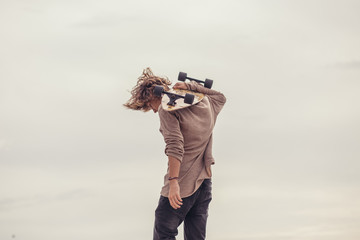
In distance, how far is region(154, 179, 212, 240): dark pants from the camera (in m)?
7.50

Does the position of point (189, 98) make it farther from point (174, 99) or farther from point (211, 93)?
point (211, 93)

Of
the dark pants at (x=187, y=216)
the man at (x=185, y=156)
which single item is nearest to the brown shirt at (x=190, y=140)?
the man at (x=185, y=156)

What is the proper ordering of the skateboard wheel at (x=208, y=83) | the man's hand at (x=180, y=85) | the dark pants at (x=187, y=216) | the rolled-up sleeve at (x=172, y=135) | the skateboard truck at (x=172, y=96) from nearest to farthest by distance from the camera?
the rolled-up sleeve at (x=172, y=135) → the skateboard truck at (x=172, y=96) → the dark pants at (x=187, y=216) → the man's hand at (x=180, y=85) → the skateboard wheel at (x=208, y=83)

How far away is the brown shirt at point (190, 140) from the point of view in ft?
23.8

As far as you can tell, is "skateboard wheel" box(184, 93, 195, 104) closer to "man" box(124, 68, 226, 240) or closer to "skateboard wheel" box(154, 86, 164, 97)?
"man" box(124, 68, 226, 240)

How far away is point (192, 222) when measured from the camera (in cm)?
775

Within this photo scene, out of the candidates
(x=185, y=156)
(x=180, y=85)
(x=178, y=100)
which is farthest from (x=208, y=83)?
(x=185, y=156)

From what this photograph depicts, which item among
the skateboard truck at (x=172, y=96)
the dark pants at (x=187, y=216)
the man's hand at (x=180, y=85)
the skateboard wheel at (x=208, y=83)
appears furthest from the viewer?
the skateboard wheel at (x=208, y=83)

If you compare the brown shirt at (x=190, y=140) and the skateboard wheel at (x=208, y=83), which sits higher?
the skateboard wheel at (x=208, y=83)

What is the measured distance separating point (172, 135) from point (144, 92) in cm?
73

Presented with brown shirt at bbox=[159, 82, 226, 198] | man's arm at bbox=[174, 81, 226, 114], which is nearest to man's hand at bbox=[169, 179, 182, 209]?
brown shirt at bbox=[159, 82, 226, 198]

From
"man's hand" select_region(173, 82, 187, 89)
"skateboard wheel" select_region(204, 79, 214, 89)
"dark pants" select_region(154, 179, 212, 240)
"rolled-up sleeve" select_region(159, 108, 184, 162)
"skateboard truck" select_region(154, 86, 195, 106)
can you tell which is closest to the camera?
"rolled-up sleeve" select_region(159, 108, 184, 162)

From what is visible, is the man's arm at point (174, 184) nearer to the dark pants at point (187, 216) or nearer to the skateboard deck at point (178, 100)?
the dark pants at point (187, 216)

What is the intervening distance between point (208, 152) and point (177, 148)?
0.60 meters
